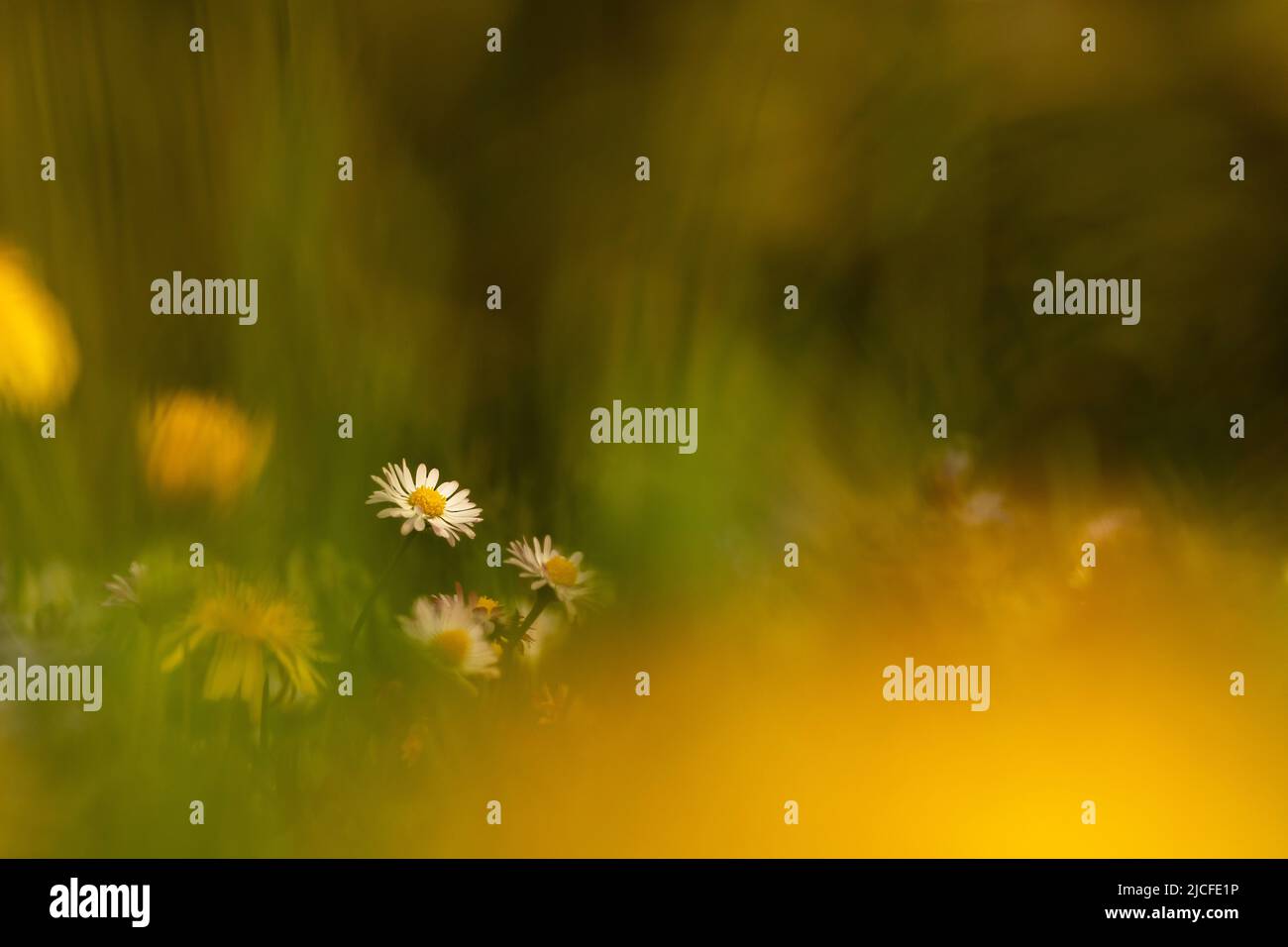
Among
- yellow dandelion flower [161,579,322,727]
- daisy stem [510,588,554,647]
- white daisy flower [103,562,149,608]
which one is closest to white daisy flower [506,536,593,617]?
daisy stem [510,588,554,647]

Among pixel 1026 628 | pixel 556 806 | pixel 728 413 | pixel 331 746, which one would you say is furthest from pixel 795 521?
pixel 331 746

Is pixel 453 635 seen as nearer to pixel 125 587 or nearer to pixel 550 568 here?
pixel 550 568

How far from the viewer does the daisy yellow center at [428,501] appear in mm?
1152

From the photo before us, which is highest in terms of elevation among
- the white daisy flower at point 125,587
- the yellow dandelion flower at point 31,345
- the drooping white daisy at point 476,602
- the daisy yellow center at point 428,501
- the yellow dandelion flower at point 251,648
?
the yellow dandelion flower at point 31,345

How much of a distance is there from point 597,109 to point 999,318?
0.52m

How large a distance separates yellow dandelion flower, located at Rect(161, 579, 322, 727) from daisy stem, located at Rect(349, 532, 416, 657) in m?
0.04

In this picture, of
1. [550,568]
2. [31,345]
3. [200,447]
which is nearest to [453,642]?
[550,568]

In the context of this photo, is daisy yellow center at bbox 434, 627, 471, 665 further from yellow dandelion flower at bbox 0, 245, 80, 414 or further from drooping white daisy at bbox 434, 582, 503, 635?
yellow dandelion flower at bbox 0, 245, 80, 414

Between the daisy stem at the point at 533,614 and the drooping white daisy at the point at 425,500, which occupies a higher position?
the drooping white daisy at the point at 425,500

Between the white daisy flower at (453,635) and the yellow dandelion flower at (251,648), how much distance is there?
120 mm

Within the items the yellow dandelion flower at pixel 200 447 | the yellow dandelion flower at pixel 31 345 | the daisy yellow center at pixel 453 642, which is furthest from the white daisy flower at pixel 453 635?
the yellow dandelion flower at pixel 31 345

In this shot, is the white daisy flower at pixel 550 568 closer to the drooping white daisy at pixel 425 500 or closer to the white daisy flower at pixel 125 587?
the drooping white daisy at pixel 425 500

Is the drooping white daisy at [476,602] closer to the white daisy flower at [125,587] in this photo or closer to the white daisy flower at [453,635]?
the white daisy flower at [453,635]

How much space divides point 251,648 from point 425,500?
26cm
